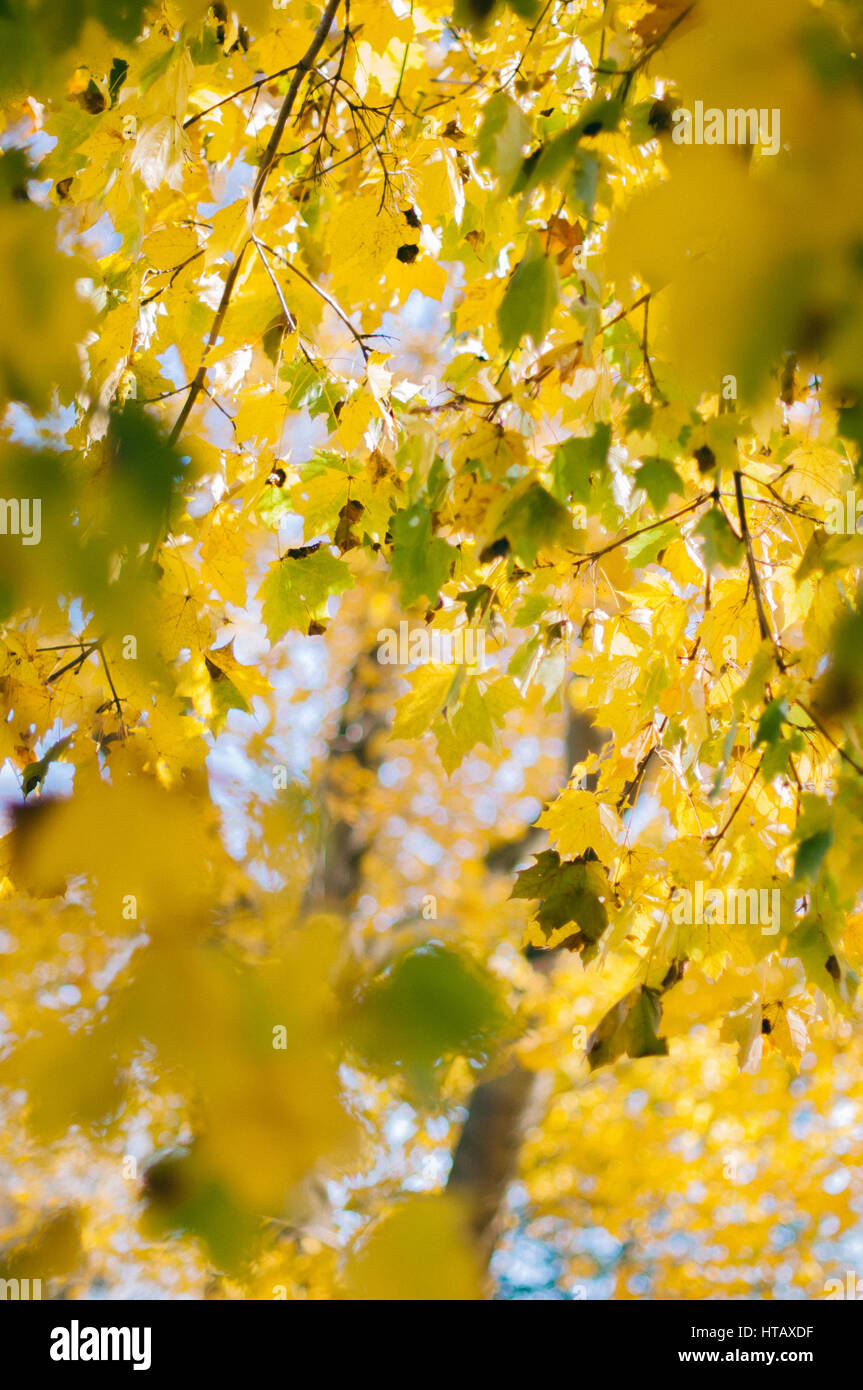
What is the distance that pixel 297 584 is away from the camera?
1920mm

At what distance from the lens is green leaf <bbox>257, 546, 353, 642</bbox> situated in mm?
1908

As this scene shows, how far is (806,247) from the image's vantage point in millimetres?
921

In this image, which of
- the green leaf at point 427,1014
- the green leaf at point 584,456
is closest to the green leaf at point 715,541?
the green leaf at point 584,456

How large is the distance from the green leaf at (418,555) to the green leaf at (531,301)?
35 centimetres

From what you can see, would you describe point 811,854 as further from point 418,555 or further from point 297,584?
point 297,584

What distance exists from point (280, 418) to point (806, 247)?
1.32 m

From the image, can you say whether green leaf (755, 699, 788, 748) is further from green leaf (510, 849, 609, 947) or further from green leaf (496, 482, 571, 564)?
green leaf (510, 849, 609, 947)

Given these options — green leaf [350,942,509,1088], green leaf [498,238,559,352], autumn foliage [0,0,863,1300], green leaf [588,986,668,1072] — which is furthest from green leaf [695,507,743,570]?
green leaf [350,942,509,1088]

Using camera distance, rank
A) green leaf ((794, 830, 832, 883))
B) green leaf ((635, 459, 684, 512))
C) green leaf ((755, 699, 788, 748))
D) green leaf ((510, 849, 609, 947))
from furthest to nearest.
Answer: green leaf ((510, 849, 609, 947))
green leaf ((635, 459, 684, 512))
green leaf ((755, 699, 788, 748))
green leaf ((794, 830, 832, 883))

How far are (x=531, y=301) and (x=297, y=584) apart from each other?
2.62 ft

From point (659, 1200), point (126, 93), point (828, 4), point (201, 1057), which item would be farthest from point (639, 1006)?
point (659, 1200)

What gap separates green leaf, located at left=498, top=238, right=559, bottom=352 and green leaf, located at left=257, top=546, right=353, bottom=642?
0.71 metres

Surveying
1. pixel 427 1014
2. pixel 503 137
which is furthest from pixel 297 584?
pixel 427 1014
